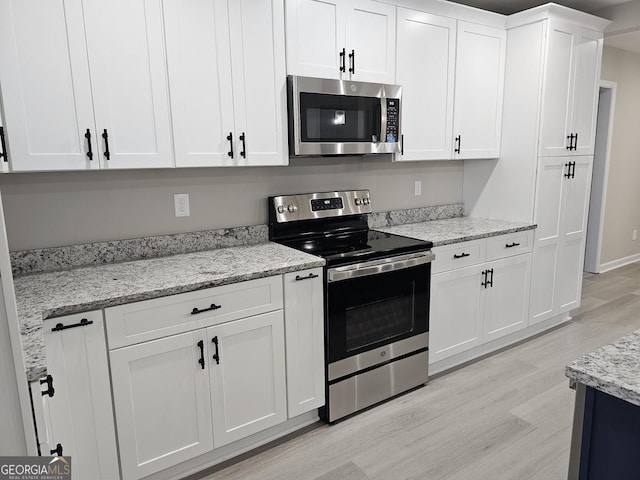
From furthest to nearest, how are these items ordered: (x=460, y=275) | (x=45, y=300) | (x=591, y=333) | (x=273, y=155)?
(x=591, y=333)
(x=460, y=275)
(x=273, y=155)
(x=45, y=300)

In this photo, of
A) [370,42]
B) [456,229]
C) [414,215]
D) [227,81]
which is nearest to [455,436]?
[456,229]

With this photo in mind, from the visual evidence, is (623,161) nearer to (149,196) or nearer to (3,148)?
Result: (149,196)

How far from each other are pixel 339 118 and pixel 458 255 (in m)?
1.15

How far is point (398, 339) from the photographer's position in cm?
259

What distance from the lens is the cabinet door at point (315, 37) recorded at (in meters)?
2.30

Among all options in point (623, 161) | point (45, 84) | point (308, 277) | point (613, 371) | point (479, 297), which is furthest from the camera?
point (623, 161)

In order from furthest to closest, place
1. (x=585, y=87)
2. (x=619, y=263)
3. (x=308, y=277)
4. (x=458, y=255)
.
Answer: (x=619, y=263)
(x=585, y=87)
(x=458, y=255)
(x=308, y=277)

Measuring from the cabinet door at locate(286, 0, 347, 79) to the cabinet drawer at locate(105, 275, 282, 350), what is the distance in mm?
1170

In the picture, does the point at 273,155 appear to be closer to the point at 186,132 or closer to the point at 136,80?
the point at 186,132

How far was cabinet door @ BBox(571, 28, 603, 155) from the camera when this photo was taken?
10.8 ft

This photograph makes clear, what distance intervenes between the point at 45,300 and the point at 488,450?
6.92 ft

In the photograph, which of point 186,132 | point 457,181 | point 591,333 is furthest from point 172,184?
point 591,333

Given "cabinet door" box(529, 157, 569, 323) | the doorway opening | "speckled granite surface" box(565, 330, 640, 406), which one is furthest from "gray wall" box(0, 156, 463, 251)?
the doorway opening

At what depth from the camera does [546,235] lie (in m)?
3.34
